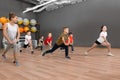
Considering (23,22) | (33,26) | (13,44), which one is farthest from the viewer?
(33,26)

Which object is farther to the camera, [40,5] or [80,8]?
[40,5]

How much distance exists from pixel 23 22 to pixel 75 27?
10.5 feet

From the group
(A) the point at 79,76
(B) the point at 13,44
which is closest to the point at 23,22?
(B) the point at 13,44

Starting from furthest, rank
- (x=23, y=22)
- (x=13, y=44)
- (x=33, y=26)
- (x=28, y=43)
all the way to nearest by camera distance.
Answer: (x=33, y=26) < (x=23, y=22) < (x=28, y=43) < (x=13, y=44)

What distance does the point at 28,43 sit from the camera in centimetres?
794

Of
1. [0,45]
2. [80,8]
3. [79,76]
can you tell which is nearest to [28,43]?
Result: [0,45]

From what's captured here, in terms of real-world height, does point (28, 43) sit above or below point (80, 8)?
below

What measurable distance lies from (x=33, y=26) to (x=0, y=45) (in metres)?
2.62

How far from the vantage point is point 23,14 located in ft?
39.1

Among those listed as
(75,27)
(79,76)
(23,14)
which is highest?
(23,14)

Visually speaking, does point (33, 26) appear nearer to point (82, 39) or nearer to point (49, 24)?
point (49, 24)

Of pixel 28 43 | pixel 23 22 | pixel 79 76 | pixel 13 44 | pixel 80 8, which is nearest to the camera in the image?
pixel 79 76

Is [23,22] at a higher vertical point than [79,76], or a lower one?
higher

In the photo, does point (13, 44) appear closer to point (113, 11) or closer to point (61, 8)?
point (113, 11)
